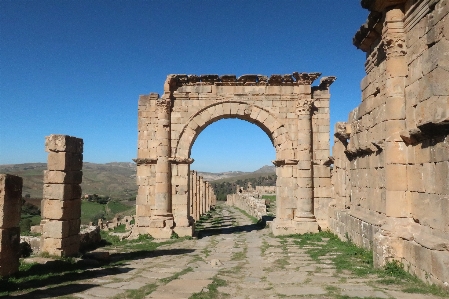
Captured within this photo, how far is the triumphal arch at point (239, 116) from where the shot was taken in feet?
41.7

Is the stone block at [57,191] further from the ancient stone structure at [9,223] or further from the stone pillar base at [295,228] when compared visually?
the stone pillar base at [295,228]

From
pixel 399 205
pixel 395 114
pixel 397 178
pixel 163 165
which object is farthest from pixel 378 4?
pixel 163 165

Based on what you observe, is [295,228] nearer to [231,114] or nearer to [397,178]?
[231,114]

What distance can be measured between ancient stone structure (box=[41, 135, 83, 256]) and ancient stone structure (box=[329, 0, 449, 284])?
6.64 meters

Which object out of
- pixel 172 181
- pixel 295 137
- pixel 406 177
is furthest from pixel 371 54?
pixel 172 181

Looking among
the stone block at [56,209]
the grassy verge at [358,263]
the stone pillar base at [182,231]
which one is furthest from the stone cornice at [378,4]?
the stone pillar base at [182,231]

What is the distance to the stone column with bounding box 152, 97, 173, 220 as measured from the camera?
1255 cm

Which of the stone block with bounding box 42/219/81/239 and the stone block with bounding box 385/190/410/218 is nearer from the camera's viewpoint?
the stone block with bounding box 385/190/410/218

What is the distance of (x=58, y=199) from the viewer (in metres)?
8.40

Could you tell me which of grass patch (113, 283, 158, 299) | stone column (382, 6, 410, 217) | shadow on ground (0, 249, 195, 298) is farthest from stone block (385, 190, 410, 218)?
shadow on ground (0, 249, 195, 298)

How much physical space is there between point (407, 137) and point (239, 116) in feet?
24.5

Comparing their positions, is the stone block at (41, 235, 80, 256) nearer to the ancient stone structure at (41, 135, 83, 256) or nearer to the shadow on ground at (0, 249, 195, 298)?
the ancient stone structure at (41, 135, 83, 256)

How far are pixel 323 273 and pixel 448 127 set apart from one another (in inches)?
125

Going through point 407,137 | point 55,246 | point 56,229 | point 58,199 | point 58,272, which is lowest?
point 58,272
